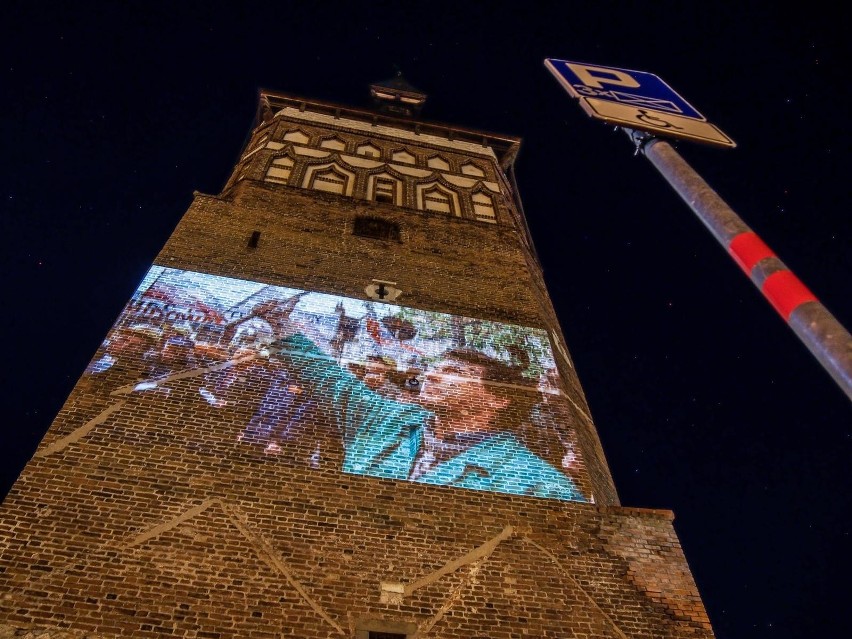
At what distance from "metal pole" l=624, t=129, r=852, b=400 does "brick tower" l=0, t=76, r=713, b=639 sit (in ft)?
12.7

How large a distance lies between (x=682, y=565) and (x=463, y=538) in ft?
7.79

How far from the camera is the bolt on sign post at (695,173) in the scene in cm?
288

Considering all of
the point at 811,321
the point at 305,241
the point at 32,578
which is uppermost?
the point at 811,321

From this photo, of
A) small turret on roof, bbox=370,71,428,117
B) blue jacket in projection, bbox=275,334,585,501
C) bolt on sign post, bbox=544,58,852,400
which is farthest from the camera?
small turret on roof, bbox=370,71,428,117

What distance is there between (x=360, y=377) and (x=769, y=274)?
214 inches

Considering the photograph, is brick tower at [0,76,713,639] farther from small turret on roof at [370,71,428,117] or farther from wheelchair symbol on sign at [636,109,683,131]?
small turret on roof at [370,71,428,117]

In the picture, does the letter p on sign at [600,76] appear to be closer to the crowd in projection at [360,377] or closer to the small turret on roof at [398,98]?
the crowd in projection at [360,377]

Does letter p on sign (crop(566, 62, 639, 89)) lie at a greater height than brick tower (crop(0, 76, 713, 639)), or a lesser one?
greater

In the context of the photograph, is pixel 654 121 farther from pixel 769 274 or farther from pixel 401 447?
pixel 401 447

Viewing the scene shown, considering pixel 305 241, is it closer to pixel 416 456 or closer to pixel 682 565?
pixel 416 456

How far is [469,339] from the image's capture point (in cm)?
898

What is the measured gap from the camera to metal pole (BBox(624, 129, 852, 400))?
278cm

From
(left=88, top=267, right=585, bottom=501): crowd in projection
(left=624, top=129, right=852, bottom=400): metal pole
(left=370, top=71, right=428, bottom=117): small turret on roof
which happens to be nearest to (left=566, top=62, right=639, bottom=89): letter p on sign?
(left=624, top=129, right=852, bottom=400): metal pole

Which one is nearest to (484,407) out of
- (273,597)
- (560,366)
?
(560,366)
